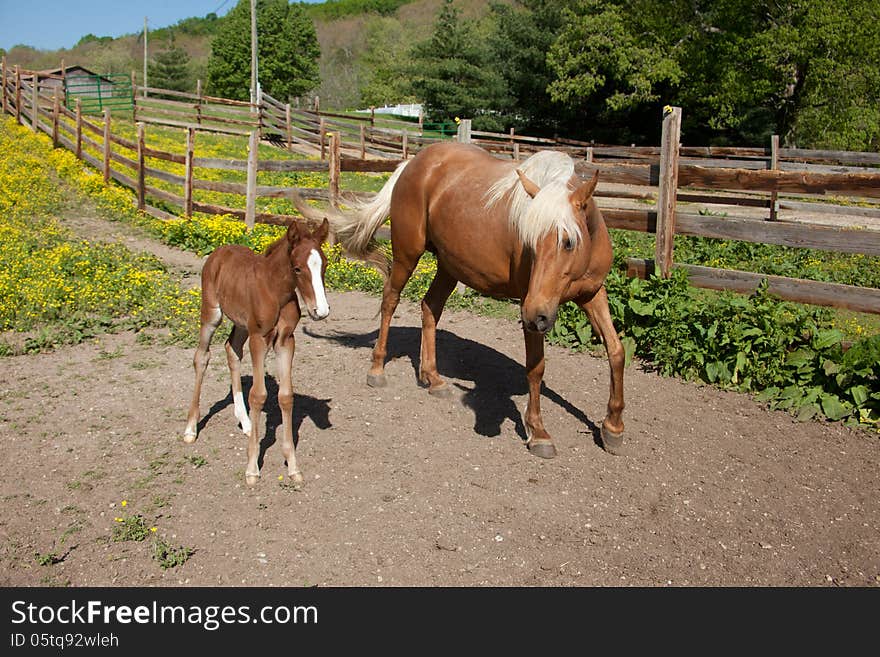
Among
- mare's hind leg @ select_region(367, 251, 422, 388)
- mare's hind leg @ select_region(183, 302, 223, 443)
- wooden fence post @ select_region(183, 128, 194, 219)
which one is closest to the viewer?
mare's hind leg @ select_region(183, 302, 223, 443)

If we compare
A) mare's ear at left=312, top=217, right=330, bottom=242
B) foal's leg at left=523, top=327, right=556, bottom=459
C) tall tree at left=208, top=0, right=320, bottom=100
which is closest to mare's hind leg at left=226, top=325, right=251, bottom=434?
mare's ear at left=312, top=217, right=330, bottom=242

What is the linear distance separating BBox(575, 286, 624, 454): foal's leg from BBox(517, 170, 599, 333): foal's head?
2.78 feet

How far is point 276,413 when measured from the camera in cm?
573

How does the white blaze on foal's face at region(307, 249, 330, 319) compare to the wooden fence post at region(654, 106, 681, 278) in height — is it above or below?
below

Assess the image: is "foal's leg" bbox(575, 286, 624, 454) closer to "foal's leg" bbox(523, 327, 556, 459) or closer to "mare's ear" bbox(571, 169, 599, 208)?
"foal's leg" bbox(523, 327, 556, 459)

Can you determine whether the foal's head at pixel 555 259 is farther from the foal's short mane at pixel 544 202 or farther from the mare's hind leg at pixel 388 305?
the mare's hind leg at pixel 388 305

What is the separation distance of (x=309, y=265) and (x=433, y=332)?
2.53m

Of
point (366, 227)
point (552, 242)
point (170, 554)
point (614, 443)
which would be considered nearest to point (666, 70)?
point (366, 227)

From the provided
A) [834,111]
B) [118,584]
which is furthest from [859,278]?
[834,111]

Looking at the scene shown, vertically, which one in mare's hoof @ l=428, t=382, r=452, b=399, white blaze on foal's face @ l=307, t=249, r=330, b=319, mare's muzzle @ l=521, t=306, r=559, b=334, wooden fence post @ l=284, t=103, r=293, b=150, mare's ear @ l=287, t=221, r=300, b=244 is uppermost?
wooden fence post @ l=284, t=103, r=293, b=150

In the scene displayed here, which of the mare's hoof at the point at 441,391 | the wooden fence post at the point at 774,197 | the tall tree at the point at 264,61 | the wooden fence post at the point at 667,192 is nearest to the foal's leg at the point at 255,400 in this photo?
the mare's hoof at the point at 441,391

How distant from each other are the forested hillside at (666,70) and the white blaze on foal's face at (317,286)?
28.6 metres

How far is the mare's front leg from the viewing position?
448cm

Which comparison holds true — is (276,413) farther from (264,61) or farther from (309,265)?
(264,61)
